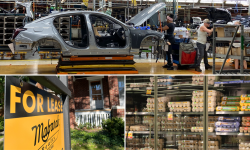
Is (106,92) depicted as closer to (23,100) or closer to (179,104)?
(179,104)

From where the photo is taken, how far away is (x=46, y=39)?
5.85 m

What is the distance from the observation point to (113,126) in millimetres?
12633

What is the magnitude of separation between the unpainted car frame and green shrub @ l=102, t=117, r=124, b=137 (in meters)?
6.80

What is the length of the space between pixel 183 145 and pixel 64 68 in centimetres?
325

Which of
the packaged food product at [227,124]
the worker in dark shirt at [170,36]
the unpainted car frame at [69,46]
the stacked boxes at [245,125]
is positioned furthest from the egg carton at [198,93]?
the worker in dark shirt at [170,36]

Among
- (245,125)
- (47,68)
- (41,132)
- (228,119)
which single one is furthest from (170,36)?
(41,132)

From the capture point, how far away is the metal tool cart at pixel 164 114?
5.55 metres

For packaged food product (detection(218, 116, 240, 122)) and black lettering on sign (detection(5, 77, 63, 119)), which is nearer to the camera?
black lettering on sign (detection(5, 77, 63, 119))

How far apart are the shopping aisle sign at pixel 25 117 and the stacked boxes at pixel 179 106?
180 inches

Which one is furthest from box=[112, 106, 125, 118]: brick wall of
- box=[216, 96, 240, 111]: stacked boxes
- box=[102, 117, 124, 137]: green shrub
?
box=[216, 96, 240, 111]: stacked boxes

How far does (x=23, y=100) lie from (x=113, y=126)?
471 inches

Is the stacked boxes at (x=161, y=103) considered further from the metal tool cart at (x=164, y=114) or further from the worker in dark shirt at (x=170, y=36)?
the worker in dark shirt at (x=170, y=36)

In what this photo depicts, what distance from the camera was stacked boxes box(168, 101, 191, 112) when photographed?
5.55m

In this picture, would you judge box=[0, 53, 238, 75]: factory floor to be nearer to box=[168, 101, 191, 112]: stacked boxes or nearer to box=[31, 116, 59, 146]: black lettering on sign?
box=[168, 101, 191, 112]: stacked boxes
